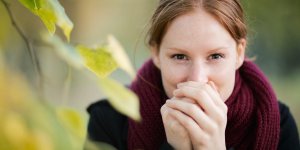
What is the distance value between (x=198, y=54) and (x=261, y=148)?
1.16ft

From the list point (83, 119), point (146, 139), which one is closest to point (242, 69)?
point (146, 139)

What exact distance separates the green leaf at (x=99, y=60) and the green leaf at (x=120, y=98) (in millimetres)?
96

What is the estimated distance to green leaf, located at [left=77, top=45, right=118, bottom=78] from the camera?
0.44 m

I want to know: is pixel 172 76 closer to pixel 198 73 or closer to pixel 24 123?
pixel 198 73

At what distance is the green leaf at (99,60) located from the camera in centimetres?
44

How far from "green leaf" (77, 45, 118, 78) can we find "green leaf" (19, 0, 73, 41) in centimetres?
2

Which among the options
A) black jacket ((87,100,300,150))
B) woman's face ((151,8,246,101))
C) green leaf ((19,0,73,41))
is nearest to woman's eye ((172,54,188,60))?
woman's face ((151,8,246,101))

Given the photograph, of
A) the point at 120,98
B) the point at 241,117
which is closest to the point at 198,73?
the point at 241,117

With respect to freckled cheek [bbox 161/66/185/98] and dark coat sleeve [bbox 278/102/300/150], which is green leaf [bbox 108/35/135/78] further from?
dark coat sleeve [bbox 278/102/300/150]

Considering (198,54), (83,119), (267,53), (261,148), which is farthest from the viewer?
(267,53)

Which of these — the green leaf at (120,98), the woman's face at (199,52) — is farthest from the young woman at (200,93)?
the green leaf at (120,98)

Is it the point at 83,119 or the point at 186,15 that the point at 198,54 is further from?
the point at 83,119

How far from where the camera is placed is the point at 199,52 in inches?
52.4

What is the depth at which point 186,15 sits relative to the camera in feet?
4.55
